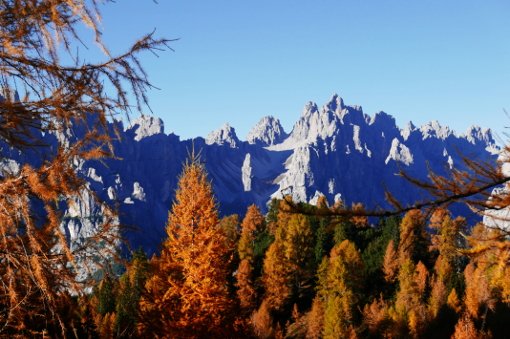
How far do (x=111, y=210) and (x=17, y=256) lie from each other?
3.64 ft

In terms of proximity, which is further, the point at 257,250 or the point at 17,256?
the point at 257,250

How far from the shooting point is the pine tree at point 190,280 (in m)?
14.2

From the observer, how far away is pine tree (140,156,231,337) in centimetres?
1421

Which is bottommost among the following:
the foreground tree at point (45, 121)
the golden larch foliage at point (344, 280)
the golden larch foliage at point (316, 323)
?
the golden larch foliage at point (316, 323)

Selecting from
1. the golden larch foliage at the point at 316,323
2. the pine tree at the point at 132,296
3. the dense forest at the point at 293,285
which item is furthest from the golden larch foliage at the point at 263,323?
the pine tree at the point at 132,296

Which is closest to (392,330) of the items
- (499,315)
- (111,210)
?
(499,315)

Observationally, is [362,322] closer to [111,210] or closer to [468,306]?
[468,306]

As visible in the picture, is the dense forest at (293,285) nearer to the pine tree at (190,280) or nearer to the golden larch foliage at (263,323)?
the pine tree at (190,280)

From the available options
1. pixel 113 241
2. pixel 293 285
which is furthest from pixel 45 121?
pixel 293 285

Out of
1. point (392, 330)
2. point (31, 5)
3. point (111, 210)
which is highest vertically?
point (31, 5)

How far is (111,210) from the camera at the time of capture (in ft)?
17.6

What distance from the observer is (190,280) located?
1444 cm

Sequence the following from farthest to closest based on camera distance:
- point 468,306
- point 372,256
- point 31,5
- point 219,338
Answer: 1. point 372,256
2. point 468,306
3. point 219,338
4. point 31,5

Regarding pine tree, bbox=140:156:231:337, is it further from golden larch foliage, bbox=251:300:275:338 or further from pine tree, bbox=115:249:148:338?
golden larch foliage, bbox=251:300:275:338
